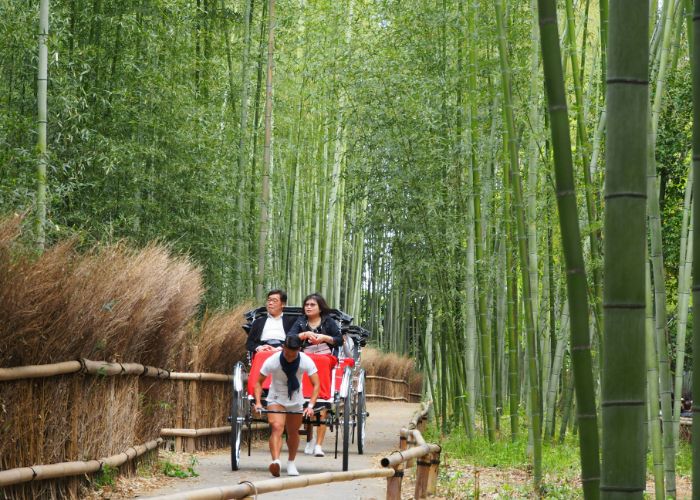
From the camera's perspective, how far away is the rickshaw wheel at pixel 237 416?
23.6 feet

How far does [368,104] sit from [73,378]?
6.01 m

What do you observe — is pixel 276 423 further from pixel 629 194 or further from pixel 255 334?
pixel 629 194

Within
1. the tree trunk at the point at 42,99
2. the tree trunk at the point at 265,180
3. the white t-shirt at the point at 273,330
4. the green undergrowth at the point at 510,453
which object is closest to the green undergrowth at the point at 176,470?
the white t-shirt at the point at 273,330

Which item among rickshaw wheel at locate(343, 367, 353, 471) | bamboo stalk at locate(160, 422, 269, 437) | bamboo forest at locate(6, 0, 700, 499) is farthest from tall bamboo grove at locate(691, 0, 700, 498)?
bamboo stalk at locate(160, 422, 269, 437)

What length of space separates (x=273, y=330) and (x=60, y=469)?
11.6 feet

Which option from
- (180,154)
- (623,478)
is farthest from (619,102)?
(180,154)

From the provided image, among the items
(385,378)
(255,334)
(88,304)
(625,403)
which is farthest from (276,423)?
(385,378)

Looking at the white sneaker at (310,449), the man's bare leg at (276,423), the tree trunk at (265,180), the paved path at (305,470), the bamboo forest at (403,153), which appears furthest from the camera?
Result: the tree trunk at (265,180)

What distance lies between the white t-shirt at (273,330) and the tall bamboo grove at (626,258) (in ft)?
21.6

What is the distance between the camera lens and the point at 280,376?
711 cm

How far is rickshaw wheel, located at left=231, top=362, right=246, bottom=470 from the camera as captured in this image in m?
7.19

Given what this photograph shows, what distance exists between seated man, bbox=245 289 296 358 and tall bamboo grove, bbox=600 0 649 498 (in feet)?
21.1

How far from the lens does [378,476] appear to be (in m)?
5.07

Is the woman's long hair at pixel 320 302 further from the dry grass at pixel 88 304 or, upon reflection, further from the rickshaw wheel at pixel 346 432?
the dry grass at pixel 88 304
